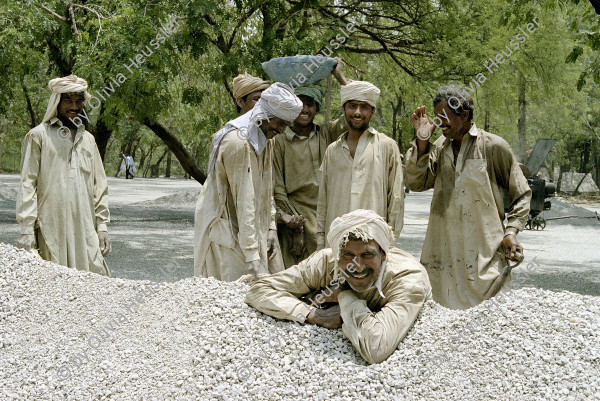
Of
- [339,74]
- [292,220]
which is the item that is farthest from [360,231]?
Result: [339,74]

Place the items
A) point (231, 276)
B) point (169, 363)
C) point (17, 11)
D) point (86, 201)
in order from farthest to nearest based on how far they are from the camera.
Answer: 1. point (17, 11)
2. point (86, 201)
3. point (231, 276)
4. point (169, 363)

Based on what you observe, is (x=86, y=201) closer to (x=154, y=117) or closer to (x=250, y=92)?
(x=250, y=92)

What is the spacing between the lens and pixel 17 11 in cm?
832

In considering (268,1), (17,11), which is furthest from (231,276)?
(17,11)

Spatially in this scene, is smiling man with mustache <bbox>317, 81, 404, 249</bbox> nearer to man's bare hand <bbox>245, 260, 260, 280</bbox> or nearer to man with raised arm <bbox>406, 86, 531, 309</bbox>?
man with raised arm <bbox>406, 86, 531, 309</bbox>

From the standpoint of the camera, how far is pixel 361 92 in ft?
13.8

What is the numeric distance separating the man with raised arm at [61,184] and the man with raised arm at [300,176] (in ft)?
4.69

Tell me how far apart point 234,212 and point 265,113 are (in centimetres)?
62

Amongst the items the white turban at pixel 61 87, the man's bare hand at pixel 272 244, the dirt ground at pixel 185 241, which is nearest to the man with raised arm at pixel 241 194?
the man's bare hand at pixel 272 244

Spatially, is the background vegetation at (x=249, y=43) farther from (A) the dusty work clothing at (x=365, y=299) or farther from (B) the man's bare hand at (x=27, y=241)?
(A) the dusty work clothing at (x=365, y=299)

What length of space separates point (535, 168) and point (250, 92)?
40.7ft

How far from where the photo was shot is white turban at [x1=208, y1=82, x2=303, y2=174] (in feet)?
12.6

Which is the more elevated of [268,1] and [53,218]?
[268,1]

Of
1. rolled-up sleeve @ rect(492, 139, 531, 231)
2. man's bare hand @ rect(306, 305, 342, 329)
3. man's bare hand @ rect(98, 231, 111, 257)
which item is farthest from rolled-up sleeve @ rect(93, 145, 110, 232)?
rolled-up sleeve @ rect(492, 139, 531, 231)
